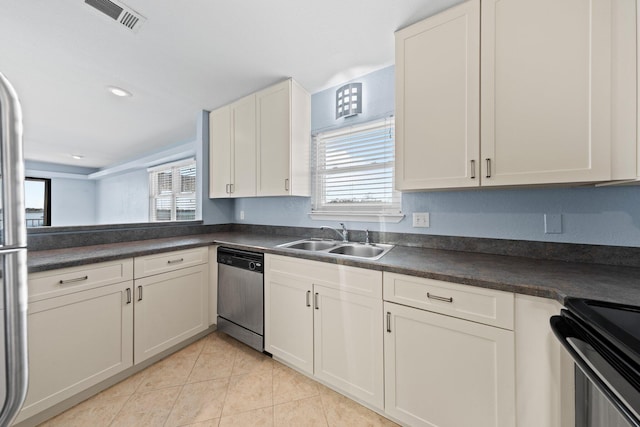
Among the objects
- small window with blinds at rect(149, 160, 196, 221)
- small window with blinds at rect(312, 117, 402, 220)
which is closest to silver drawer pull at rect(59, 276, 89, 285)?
small window with blinds at rect(312, 117, 402, 220)

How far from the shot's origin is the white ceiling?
1403 millimetres

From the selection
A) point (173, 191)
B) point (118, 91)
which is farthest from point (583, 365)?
point (173, 191)

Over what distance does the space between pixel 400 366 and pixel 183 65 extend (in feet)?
8.66

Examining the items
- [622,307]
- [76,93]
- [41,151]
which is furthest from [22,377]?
[41,151]

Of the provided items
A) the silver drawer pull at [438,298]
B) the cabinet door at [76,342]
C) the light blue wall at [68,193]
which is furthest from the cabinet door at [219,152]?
the light blue wall at [68,193]

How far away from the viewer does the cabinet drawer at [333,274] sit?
1355mm

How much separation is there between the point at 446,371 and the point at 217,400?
1.37m

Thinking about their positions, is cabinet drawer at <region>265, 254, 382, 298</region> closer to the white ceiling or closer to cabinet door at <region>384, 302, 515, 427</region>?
cabinet door at <region>384, 302, 515, 427</region>

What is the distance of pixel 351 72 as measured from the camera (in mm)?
2051

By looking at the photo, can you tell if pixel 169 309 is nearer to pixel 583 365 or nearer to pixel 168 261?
pixel 168 261

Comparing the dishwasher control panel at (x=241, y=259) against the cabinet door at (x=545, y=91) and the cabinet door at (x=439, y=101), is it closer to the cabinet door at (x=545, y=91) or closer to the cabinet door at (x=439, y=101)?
the cabinet door at (x=439, y=101)

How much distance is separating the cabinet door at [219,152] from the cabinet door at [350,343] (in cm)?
Result: 178

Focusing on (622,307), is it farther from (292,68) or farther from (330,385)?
(292,68)

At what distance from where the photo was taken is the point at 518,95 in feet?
3.95
